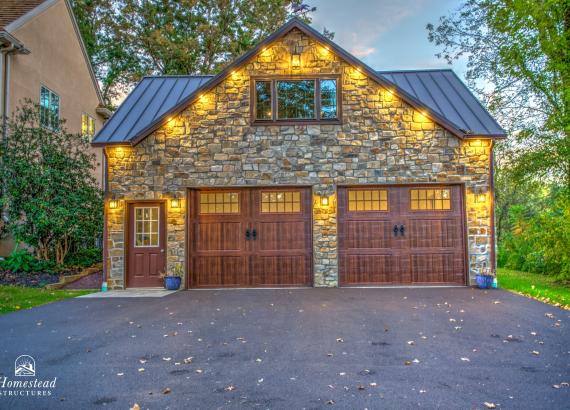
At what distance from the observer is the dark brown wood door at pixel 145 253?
31.1 ft

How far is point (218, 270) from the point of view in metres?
9.54

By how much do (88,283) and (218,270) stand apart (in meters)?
3.50

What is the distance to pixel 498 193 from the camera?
65.4 feet

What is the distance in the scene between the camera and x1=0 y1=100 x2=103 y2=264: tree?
1040 cm

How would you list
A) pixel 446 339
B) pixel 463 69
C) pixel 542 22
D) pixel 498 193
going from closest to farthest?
1. pixel 446 339
2. pixel 542 22
3. pixel 463 69
4. pixel 498 193

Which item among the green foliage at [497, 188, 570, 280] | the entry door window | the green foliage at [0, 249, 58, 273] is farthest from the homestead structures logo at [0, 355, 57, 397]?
the green foliage at [497, 188, 570, 280]

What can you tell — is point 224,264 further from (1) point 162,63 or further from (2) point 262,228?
(1) point 162,63

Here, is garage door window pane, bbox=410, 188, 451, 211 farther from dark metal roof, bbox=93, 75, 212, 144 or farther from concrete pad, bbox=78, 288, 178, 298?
dark metal roof, bbox=93, 75, 212, 144

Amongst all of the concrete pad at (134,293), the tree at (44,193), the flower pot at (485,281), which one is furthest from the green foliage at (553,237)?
the tree at (44,193)

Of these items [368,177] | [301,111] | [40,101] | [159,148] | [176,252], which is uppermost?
[40,101]

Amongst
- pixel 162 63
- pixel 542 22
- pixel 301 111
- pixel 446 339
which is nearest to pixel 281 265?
pixel 301 111

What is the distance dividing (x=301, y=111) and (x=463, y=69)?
818cm

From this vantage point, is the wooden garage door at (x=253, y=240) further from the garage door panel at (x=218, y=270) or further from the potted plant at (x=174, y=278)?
the potted plant at (x=174, y=278)

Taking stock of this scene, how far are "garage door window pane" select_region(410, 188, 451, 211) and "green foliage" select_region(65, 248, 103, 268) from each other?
30.8 feet
